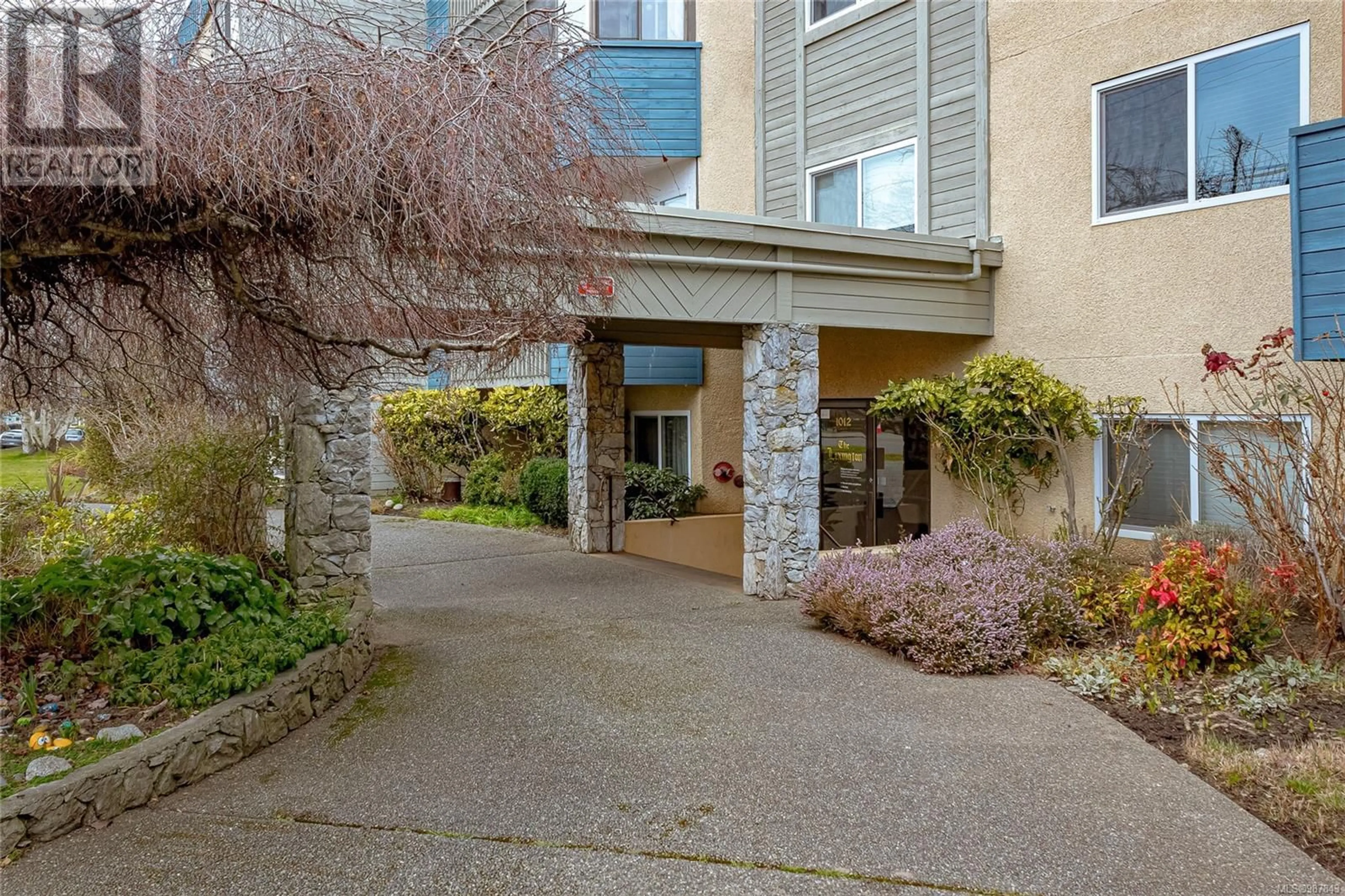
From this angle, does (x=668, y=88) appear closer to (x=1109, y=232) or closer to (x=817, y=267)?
(x=817, y=267)

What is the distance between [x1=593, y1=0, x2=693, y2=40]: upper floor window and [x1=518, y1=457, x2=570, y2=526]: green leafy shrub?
244 inches

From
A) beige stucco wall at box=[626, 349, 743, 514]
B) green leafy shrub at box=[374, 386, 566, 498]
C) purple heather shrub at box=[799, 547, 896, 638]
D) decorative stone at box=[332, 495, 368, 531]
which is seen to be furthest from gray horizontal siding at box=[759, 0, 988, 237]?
decorative stone at box=[332, 495, 368, 531]

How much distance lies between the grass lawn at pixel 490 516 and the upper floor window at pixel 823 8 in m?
8.04

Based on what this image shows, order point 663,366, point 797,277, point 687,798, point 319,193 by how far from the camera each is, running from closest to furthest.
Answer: point 319,193, point 687,798, point 797,277, point 663,366

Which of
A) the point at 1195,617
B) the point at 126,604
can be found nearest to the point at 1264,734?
the point at 1195,617

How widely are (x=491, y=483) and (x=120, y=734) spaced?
35.1 feet

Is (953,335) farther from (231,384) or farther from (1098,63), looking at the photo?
(231,384)

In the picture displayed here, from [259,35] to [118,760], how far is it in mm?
3285

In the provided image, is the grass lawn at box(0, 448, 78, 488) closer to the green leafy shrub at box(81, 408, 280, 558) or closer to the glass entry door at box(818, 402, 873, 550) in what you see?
the green leafy shrub at box(81, 408, 280, 558)

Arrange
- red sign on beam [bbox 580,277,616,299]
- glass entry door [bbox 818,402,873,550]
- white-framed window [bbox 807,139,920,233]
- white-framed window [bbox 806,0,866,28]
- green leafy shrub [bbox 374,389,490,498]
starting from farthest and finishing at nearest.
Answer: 1. green leafy shrub [bbox 374,389,490,498]
2. glass entry door [bbox 818,402,873,550]
3. white-framed window [bbox 806,0,866,28]
4. white-framed window [bbox 807,139,920,233]
5. red sign on beam [bbox 580,277,616,299]

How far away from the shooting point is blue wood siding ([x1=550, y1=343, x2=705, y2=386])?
12.4 metres

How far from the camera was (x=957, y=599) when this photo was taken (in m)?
6.50

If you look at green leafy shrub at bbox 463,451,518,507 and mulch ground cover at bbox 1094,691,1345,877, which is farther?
green leafy shrub at bbox 463,451,518,507

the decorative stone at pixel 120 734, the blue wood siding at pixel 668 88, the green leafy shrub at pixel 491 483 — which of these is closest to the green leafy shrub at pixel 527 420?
the green leafy shrub at pixel 491 483
